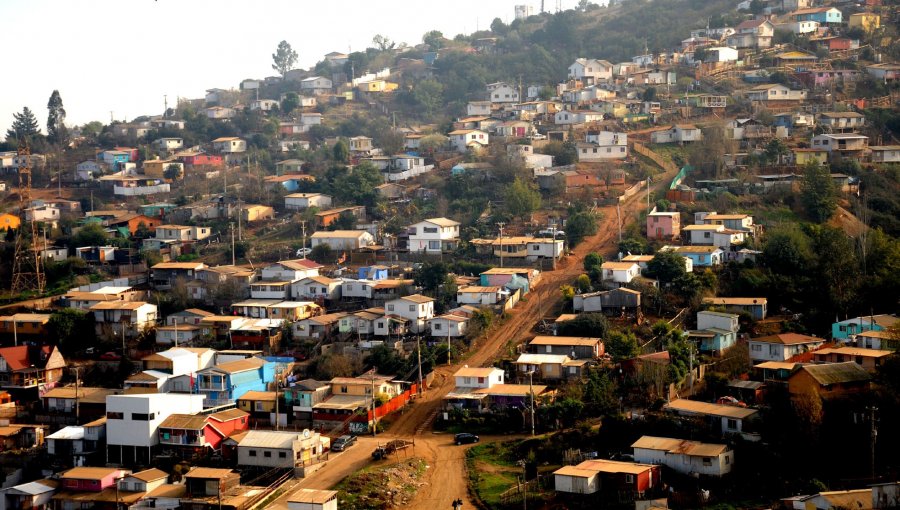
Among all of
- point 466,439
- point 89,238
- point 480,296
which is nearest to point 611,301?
point 480,296

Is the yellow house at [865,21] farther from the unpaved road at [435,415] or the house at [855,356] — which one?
the house at [855,356]

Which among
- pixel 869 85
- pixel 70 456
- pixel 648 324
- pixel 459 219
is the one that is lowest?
pixel 70 456

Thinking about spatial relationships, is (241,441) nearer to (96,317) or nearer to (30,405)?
(30,405)

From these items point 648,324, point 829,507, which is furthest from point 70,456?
point 829,507

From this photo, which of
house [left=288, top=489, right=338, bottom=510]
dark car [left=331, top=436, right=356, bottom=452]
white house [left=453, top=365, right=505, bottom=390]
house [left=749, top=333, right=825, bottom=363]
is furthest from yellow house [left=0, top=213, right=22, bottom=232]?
house [left=749, top=333, right=825, bottom=363]

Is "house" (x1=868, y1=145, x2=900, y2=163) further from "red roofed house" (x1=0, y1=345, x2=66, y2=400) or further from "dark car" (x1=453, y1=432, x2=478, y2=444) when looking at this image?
"red roofed house" (x1=0, y1=345, x2=66, y2=400)

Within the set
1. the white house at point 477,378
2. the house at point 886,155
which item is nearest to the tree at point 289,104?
the house at point 886,155
